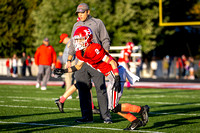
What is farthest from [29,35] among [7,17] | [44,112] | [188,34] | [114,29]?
[44,112]

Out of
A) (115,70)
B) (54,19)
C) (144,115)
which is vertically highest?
(54,19)

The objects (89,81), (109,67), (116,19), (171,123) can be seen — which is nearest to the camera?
(109,67)

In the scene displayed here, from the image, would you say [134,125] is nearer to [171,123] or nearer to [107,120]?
[107,120]

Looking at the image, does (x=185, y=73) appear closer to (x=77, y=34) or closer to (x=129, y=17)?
(x=129, y=17)

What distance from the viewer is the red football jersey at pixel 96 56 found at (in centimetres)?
648

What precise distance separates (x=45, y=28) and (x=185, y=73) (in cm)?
1364

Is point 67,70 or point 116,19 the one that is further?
point 116,19

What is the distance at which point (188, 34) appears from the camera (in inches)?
1663

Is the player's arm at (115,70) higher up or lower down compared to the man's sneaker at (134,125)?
higher up

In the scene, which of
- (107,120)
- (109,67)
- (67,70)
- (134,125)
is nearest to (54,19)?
(107,120)

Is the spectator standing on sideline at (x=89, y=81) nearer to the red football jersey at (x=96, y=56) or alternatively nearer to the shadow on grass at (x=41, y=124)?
the shadow on grass at (x=41, y=124)

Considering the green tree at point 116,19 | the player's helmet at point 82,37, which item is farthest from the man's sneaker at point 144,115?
the green tree at point 116,19

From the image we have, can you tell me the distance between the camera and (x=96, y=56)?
6.48 meters

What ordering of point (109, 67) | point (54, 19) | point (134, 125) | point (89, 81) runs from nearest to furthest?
point (134, 125)
point (109, 67)
point (89, 81)
point (54, 19)
